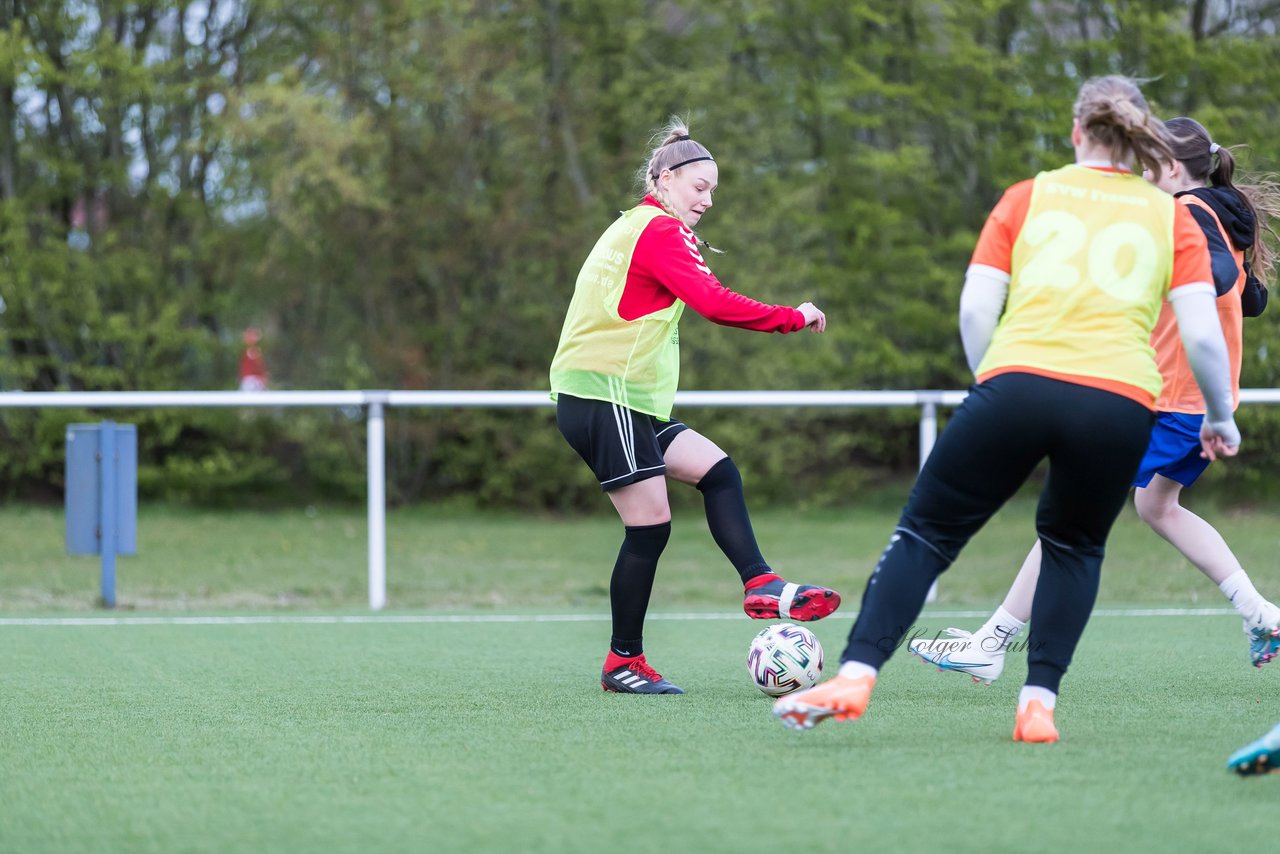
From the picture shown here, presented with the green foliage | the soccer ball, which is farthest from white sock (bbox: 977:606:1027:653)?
the green foliage

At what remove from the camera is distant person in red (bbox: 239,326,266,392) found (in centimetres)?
1547

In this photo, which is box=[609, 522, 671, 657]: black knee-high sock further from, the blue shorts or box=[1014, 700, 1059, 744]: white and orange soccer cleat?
the blue shorts

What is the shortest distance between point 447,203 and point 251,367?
2595 mm

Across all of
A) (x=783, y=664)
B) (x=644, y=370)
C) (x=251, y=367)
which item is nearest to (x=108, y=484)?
(x=644, y=370)

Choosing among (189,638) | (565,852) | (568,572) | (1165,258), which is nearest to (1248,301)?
(1165,258)

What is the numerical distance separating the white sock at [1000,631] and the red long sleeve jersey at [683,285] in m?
1.17

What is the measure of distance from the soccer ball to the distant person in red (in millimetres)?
11312

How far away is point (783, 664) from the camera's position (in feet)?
16.1

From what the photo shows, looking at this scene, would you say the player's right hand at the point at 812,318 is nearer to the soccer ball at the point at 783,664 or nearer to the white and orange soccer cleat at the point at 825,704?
the soccer ball at the point at 783,664

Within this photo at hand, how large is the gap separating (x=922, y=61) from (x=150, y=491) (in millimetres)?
8658

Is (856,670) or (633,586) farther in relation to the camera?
(633,586)

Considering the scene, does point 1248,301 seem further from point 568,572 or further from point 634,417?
point 568,572

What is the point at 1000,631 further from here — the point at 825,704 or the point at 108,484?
the point at 108,484

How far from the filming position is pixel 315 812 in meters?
3.21
